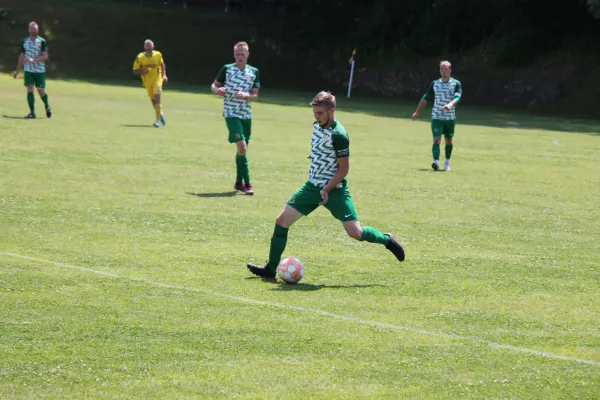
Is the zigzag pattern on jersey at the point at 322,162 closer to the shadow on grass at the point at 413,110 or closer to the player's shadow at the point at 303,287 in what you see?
the player's shadow at the point at 303,287

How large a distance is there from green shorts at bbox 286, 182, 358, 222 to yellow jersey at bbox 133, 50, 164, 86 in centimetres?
→ 1926

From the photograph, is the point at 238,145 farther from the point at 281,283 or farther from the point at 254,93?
the point at 281,283

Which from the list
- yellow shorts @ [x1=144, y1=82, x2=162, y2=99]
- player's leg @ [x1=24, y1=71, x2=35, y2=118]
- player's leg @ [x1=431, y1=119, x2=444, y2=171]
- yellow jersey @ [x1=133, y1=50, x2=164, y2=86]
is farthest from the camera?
yellow jersey @ [x1=133, y1=50, x2=164, y2=86]

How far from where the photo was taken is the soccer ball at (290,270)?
10.2m

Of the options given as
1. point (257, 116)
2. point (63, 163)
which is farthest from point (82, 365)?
point (257, 116)

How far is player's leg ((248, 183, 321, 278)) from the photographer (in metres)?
10.4

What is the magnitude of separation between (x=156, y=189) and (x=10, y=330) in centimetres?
889

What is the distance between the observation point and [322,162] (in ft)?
34.7

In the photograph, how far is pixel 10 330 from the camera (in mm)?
7977

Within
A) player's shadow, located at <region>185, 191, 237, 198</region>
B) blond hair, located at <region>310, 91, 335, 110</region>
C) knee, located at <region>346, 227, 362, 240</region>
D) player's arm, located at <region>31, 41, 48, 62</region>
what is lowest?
player's shadow, located at <region>185, 191, 237, 198</region>

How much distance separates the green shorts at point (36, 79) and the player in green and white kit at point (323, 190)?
62.1ft

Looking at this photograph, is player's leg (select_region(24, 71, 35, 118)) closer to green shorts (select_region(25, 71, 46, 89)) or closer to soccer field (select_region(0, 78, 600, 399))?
green shorts (select_region(25, 71, 46, 89))

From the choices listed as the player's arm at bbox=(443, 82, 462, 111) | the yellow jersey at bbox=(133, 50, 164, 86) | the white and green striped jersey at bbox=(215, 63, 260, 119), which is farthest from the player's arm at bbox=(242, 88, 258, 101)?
the yellow jersey at bbox=(133, 50, 164, 86)

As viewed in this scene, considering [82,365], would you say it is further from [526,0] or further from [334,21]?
[334,21]
